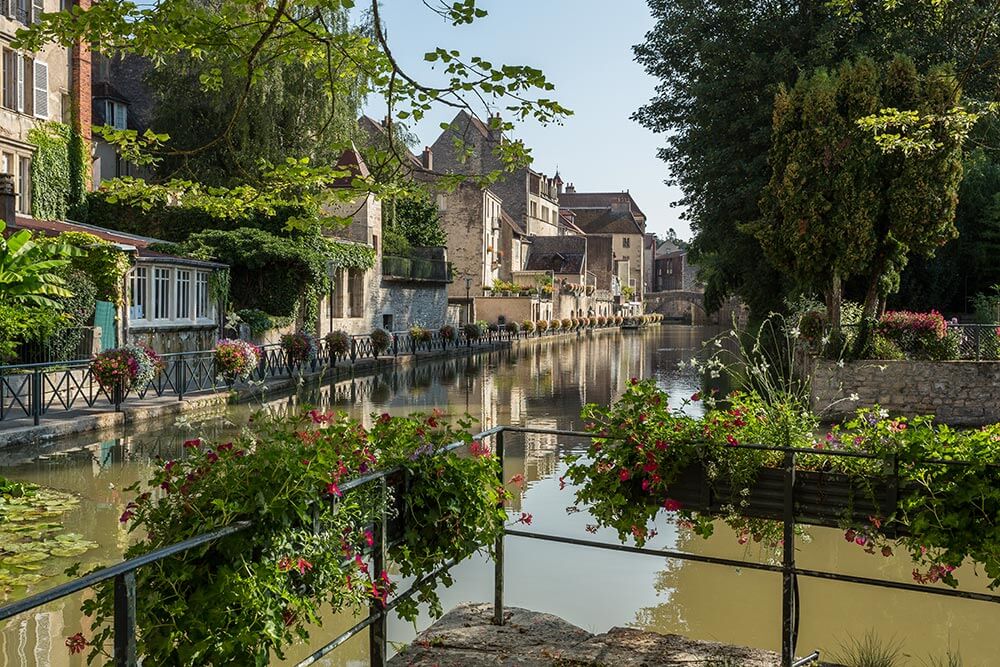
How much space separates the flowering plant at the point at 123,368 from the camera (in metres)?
15.9

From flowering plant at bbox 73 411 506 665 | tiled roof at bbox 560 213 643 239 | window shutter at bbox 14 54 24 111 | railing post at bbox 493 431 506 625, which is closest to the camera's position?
flowering plant at bbox 73 411 506 665

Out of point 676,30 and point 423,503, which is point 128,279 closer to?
point 676,30

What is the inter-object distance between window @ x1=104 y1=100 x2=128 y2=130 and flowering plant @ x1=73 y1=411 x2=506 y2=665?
34.3 metres

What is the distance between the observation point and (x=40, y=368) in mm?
14344

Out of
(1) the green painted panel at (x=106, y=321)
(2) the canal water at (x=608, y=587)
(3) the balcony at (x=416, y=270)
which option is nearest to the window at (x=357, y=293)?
(3) the balcony at (x=416, y=270)

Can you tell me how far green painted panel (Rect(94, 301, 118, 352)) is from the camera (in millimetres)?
19797

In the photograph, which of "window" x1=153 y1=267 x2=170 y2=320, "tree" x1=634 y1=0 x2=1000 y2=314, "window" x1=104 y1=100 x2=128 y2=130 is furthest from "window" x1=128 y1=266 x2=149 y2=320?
"tree" x1=634 y1=0 x2=1000 y2=314

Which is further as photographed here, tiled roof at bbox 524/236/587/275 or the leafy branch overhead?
tiled roof at bbox 524/236/587/275

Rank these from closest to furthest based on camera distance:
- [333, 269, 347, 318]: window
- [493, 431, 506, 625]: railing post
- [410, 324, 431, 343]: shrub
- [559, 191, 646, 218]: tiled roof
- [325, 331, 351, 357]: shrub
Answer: [493, 431, 506, 625]: railing post
[325, 331, 351, 357]: shrub
[410, 324, 431, 343]: shrub
[333, 269, 347, 318]: window
[559, 191, 646, 218]: tiled roof

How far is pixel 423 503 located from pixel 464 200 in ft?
187

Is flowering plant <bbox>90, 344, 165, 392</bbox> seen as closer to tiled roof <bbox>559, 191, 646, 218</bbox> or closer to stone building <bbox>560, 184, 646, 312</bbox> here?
stone building <bbox>560, 184, 646, 312</bbox>

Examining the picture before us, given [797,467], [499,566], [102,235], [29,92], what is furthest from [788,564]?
[29,92]

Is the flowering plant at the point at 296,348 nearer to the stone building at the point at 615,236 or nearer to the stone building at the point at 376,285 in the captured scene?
the stone building at the point at 376,285

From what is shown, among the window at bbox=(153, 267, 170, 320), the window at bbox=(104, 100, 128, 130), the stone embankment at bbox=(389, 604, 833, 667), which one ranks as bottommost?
the stone embankment at bbox=(389, 604, 833, 667)
